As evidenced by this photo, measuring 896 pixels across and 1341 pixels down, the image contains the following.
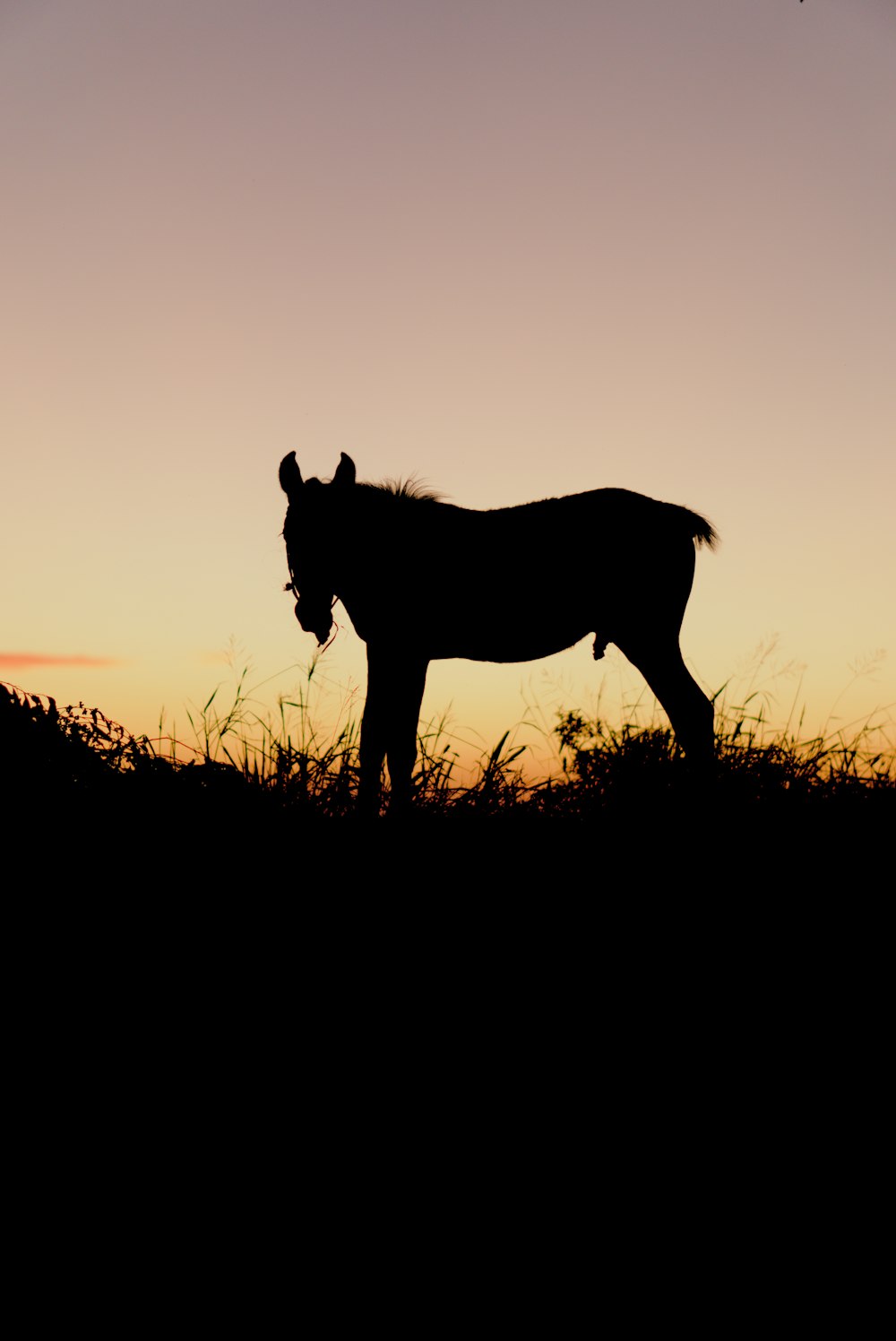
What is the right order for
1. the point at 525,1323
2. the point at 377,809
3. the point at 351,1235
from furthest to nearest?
the point at 377,809
the point at 351,1235
the point at 525,1323

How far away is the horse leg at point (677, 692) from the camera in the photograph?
16.3 ft

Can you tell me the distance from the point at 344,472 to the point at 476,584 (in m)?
0.92

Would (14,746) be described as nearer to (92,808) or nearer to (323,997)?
(92,808)

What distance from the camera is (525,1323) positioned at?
5.22 feet

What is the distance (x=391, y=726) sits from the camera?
4.40 meters

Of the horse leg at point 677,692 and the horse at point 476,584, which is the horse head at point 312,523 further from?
the horse leg at point 677,692

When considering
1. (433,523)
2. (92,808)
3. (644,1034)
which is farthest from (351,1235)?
(433,523)

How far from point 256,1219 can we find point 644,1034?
1.15m

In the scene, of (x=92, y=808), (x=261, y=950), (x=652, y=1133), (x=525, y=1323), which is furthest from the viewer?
(x=92, y=808)

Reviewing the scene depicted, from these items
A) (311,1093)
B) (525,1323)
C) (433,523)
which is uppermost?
(433,523)

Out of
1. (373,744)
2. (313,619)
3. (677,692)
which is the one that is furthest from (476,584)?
(677,692)

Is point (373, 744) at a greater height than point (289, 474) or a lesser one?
lesser

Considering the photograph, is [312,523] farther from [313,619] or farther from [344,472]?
[313,619]

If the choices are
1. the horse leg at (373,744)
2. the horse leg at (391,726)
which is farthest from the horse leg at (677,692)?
the horse leg at (373,744)
